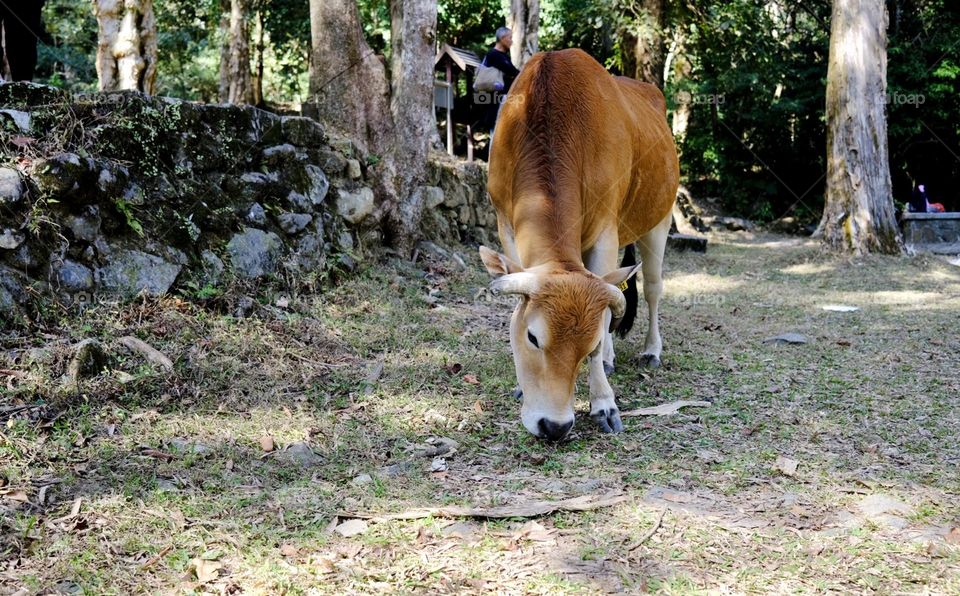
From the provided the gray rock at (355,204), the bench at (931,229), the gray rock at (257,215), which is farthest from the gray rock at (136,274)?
the bench at (931,229)

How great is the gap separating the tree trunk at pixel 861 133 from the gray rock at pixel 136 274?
9.19m

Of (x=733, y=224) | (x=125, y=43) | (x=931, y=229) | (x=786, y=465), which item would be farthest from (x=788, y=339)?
(x=733, y=224)

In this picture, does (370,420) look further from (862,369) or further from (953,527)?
(862,369)

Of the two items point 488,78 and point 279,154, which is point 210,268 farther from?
point 488,78

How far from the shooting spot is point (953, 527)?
3.09 m

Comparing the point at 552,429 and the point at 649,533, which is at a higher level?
the point at 552,429

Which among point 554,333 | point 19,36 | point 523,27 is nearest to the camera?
point 554,333

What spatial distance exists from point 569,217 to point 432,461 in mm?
1449

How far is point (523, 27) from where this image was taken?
13.6 meters

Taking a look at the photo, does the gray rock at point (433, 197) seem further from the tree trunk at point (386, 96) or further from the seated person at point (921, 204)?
the seated person at point (921, 204)

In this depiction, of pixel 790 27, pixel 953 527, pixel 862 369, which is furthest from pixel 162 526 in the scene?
pixel 790 27

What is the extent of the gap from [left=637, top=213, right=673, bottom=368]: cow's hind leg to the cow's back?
1.74 feet

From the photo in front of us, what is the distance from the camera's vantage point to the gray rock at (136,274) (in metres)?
5.03

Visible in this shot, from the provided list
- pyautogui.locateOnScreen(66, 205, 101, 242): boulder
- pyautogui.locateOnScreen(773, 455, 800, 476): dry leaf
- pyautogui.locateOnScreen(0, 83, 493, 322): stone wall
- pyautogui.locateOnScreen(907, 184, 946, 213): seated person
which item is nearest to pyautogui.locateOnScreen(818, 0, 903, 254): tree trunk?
pyautogui.locateOnScreen(907, 184, 946, 213): seated person
